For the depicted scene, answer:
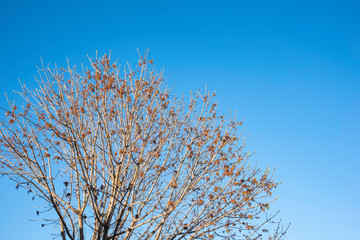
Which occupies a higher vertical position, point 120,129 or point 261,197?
point 120,129

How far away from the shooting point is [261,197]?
683 centimetres

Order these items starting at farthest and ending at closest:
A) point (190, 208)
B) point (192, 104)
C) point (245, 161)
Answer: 1. point (192, 104)
2. point (245, 161)
3. point (190, 208)

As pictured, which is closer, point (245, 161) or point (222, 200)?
point (222, 200)

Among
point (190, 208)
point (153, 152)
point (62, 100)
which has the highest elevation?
point (62, 100)

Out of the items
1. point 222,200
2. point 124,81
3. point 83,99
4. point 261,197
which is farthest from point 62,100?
point 261,197

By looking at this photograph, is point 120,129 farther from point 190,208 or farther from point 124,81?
point 190,208

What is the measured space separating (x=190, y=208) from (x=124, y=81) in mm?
3145

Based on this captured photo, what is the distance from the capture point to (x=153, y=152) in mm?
6746

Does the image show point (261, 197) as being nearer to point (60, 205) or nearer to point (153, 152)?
point (153, 152)

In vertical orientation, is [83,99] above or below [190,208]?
above

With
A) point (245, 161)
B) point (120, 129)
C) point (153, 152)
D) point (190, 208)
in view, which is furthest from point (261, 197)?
point (120, 129)

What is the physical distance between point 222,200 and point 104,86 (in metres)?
3.49

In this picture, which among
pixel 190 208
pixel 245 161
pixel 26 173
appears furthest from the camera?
pixel 245 161

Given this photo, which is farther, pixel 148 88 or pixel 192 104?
pixel 192 104
